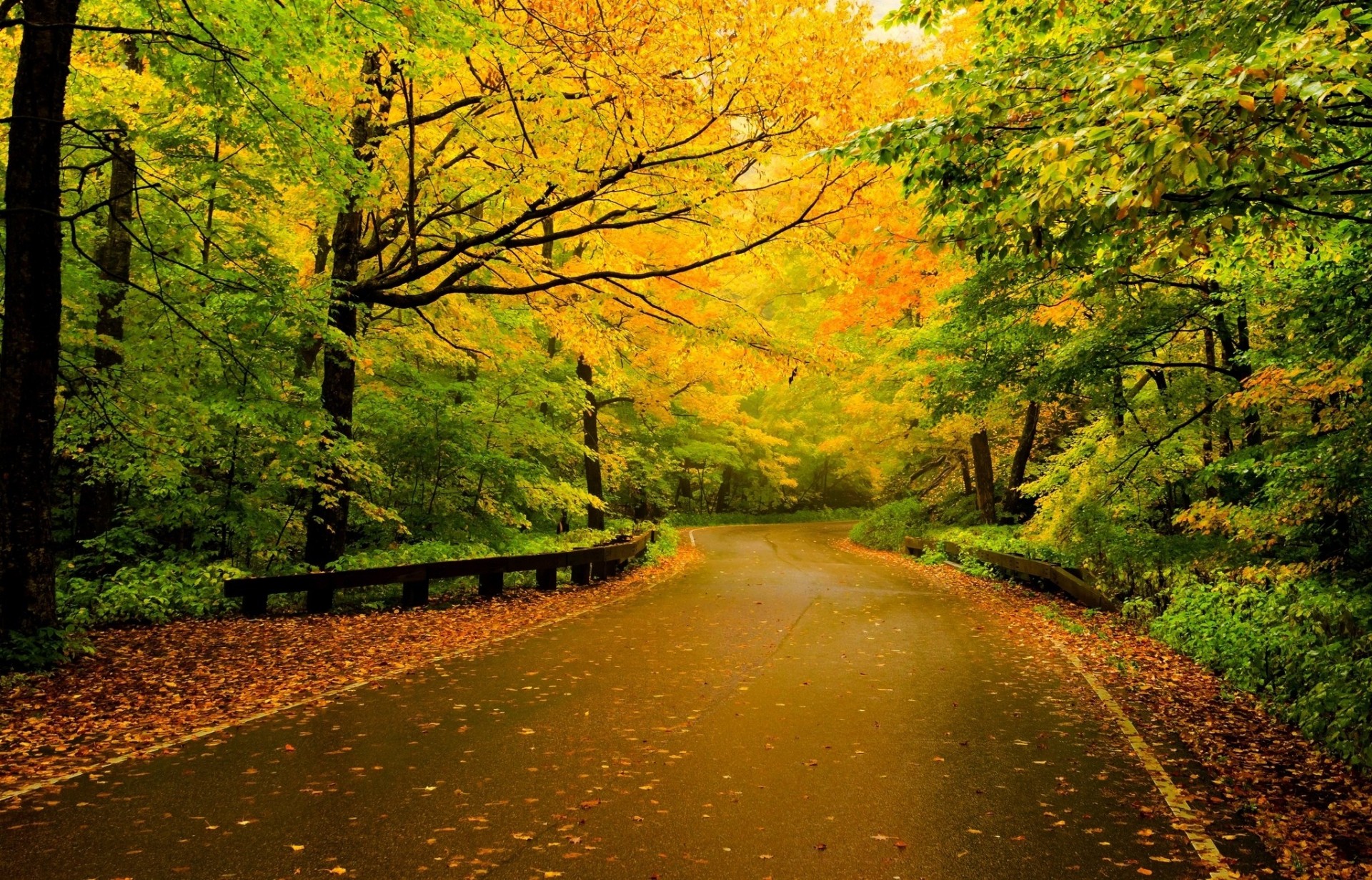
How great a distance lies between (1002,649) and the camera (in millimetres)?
10250

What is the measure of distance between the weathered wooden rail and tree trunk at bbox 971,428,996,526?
12831 millimetres

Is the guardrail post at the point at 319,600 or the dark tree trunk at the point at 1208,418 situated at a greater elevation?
the dark tree trunk at the point at 1208,418

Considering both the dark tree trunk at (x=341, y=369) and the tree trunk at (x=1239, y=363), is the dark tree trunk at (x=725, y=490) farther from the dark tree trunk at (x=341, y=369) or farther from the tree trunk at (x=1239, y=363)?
the tree trunk at (x=1239, y=363)

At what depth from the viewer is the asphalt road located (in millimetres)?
4164

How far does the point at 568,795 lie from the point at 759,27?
9.92m

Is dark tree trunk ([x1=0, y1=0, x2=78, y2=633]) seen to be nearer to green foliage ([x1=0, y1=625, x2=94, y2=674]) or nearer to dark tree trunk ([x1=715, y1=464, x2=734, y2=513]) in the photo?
green foliage ([x1=0, y1=625, x2=94, y2=674])

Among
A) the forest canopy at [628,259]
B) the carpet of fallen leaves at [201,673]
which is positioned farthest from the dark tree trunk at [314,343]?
the carpet of fallen leaves at [201,673]

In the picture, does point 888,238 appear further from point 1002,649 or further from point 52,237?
point 52,237

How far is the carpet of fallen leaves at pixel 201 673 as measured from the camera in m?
6.04

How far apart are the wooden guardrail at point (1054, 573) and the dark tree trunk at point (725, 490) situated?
95.9 feet

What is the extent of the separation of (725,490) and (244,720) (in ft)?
147

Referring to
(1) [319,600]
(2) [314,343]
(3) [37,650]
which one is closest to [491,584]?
(1) [319,600]

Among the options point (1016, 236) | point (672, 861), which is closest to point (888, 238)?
point (1016, 236)

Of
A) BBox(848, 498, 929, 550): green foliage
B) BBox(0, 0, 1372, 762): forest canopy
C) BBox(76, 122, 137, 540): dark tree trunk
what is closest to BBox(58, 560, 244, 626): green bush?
BBox(0, 0, 1372, 762): forest canopy
